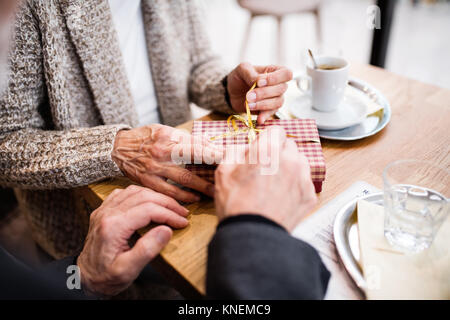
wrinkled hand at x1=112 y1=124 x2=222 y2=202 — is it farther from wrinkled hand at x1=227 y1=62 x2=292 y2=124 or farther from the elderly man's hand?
wrinkled hand at x1=227 y1=62 x2=292 y2=124

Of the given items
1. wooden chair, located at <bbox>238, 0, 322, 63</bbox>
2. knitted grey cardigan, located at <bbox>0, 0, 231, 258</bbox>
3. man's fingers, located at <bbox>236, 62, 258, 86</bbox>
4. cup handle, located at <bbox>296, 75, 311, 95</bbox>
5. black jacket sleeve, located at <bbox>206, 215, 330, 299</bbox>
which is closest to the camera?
black jacket sleeve, located at <bbox>206, 215, 330, 299</bbox>

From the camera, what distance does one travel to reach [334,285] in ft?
1.74

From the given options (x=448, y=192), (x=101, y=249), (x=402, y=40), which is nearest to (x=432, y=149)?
(x=448, y=192)

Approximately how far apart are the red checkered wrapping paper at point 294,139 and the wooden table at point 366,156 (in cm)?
6

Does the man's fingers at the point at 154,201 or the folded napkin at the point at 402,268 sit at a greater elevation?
the man's fingers at the point at 154,201

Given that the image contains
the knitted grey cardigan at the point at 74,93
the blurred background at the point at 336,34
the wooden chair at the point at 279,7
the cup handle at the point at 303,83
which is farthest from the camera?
the blurred background at the point at 336,34

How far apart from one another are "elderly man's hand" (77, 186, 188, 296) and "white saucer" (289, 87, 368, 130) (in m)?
0.45

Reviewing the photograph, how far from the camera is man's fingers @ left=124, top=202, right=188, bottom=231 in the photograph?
0.61 meters

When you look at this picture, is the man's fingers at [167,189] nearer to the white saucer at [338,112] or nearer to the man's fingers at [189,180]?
the man's fingers at [189,180]

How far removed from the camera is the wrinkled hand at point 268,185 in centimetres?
50

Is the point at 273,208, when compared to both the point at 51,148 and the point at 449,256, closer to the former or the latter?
the point at 449,256

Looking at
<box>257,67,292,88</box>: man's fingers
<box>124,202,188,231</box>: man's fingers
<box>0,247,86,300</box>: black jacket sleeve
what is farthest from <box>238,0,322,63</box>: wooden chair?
<box>0,247,86,300</box>: black jacket sleeve

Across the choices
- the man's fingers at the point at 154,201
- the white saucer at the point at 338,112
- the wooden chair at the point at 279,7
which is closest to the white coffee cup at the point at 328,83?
the white saucer at the point at 338,112

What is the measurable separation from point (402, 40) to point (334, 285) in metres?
3.19
